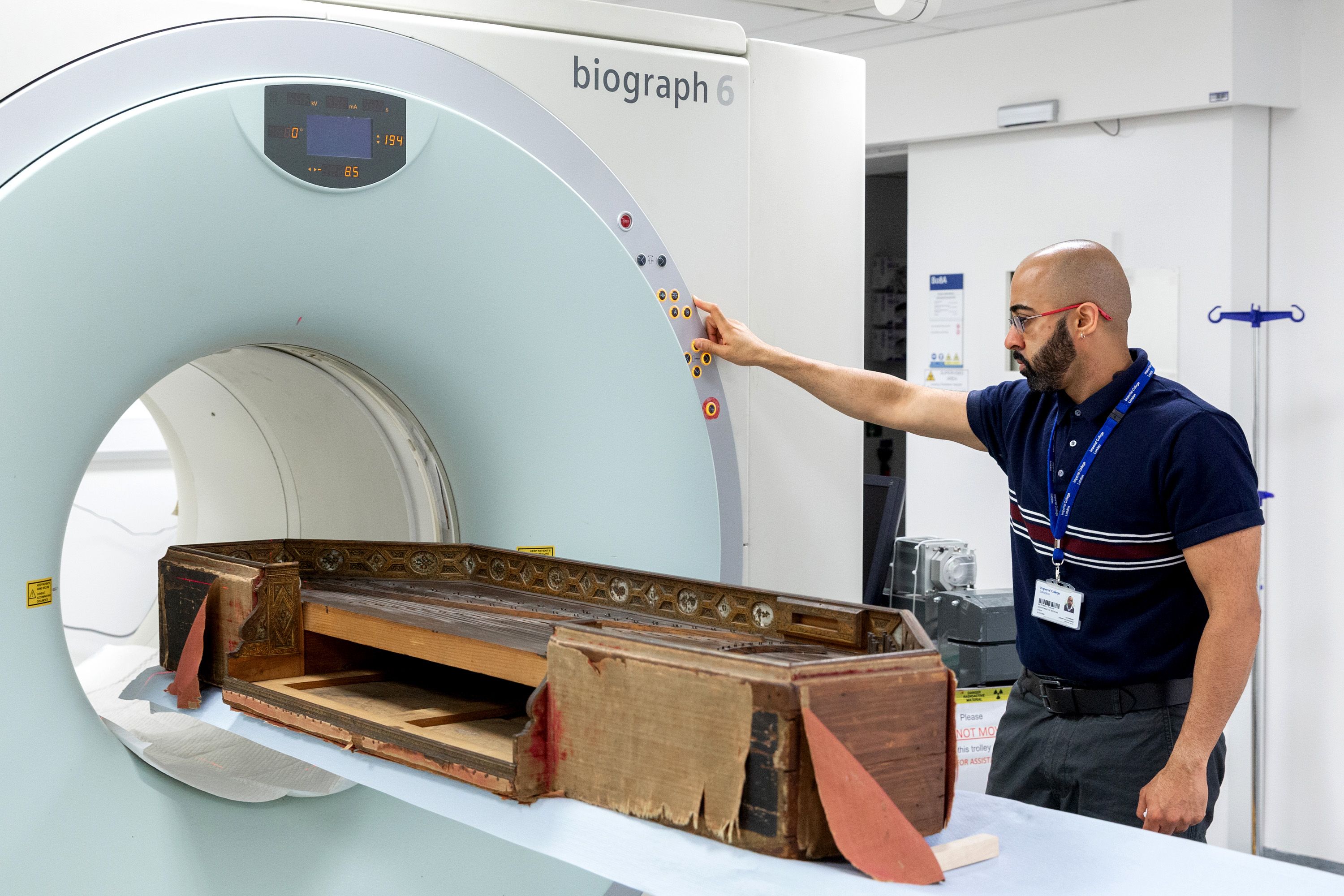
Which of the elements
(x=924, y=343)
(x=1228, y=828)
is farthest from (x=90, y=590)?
(x=1228, y=828)

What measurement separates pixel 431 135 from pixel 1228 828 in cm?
344

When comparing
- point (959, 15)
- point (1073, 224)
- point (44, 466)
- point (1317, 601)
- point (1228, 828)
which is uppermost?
point (959, 15)

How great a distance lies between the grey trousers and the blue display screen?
1.37 metres

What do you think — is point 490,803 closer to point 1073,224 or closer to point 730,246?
point 730,246

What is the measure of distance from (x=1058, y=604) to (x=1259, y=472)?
7.62 feet

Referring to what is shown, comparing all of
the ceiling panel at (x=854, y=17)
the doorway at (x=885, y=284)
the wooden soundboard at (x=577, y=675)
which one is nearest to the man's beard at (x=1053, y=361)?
the wooden soundboard at (x=577, y=675)

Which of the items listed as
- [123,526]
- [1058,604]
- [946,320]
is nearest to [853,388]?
[1058,604]

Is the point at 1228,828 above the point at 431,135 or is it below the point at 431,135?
below

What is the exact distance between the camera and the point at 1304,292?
12.6ft

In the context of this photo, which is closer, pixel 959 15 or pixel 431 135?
pixel 431 135

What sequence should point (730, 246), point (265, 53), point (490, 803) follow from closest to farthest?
point (490, 803) → point (265, 53) → point (730, 246)

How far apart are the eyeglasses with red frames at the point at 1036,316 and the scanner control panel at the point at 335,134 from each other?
3.26ft

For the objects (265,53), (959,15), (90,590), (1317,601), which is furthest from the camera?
(90,590)

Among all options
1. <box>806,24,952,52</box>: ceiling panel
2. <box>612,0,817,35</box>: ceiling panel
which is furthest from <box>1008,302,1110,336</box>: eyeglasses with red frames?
<box>806,24,952,52</box>: ceiling panel
